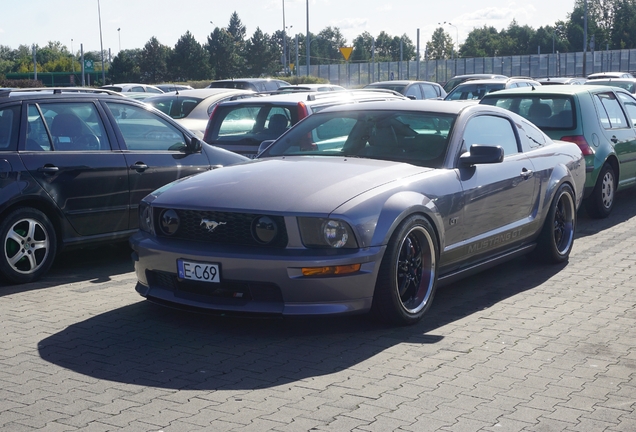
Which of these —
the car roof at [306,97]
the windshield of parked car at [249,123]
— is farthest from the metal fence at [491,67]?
the windshield of parked car at [249,123]

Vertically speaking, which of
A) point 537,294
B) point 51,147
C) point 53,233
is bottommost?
point 537,294

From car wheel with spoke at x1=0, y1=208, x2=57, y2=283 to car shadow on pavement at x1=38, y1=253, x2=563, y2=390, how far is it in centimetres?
132

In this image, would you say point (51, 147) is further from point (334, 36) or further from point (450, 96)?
point (334, 36)

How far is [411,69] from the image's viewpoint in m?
74.3

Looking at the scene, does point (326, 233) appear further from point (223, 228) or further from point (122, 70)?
point (122, 70)

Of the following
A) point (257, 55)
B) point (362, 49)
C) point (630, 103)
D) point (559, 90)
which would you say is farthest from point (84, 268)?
point (362, 49)

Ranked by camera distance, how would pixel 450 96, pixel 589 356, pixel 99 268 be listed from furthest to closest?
pixel 450 96, pixel 99 268, pixel 589 356

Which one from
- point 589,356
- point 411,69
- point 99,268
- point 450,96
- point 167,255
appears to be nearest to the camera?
point 589,356

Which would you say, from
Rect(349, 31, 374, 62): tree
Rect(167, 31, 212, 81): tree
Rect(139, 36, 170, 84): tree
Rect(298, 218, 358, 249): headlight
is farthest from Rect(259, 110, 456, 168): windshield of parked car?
Rect(349, 31, 374, 62): tree

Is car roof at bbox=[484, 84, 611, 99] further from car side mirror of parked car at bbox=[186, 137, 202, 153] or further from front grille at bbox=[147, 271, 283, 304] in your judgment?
front grille at bbox=[147, 271, 283, 304]

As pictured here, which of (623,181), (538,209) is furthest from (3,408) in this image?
(623,181)

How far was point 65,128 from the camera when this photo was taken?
771 cm

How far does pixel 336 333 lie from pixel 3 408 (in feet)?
7.12

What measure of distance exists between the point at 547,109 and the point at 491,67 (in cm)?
6580
